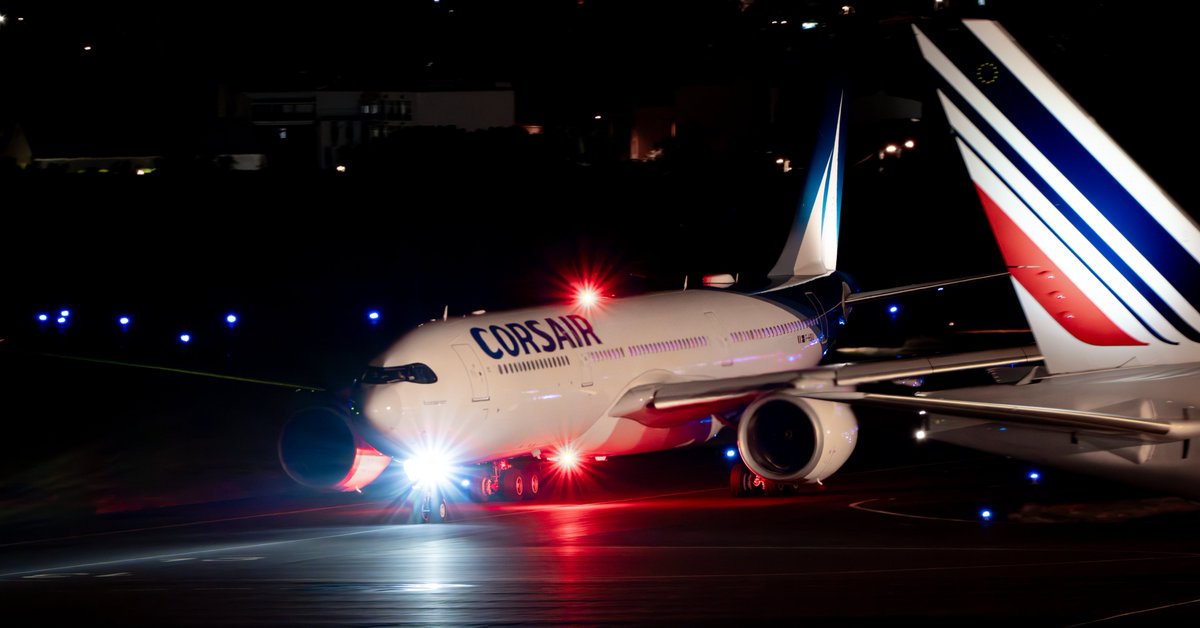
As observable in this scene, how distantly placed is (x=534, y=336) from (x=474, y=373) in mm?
2039

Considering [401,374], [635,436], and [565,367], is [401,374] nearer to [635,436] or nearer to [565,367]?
[565,367]

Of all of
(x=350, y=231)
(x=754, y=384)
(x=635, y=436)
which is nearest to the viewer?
(x=754, y=384)

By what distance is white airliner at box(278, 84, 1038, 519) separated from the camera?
21.6 meters

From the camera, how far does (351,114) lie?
127 metres

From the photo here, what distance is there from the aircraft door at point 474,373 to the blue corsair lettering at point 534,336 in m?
0.35

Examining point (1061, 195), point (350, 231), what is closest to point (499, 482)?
point (1061, 195)

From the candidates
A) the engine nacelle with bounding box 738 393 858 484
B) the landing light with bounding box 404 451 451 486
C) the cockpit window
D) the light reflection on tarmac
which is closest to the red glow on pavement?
the light reflection on tarmac

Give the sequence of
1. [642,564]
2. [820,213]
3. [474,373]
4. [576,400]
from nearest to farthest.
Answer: [642,564] → [474,373] → [576,400] → [820,213]

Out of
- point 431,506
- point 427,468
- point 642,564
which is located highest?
point 427,468

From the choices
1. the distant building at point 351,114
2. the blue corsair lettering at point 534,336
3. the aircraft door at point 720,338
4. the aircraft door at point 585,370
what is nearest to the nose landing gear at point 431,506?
the blue corsair lettering at point 534,336

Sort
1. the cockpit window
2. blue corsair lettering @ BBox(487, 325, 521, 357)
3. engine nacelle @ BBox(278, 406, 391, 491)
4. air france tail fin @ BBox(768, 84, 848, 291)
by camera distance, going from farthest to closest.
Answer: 1. air france tail fin @ BBox(768, 84, 848, 291)
2. blue corsair lettering @ BBox(487, 325, 521, 357)
3. engine nacelle @ BBox(278, 406, 391, 491)
4. the cockpit window

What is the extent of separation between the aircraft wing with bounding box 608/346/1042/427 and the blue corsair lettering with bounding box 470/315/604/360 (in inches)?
49.8

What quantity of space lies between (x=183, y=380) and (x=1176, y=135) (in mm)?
36700

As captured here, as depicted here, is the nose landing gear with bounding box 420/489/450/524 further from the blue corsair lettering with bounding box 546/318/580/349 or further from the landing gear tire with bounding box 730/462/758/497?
the landing gear tire with bounding box 730/462/758/497
